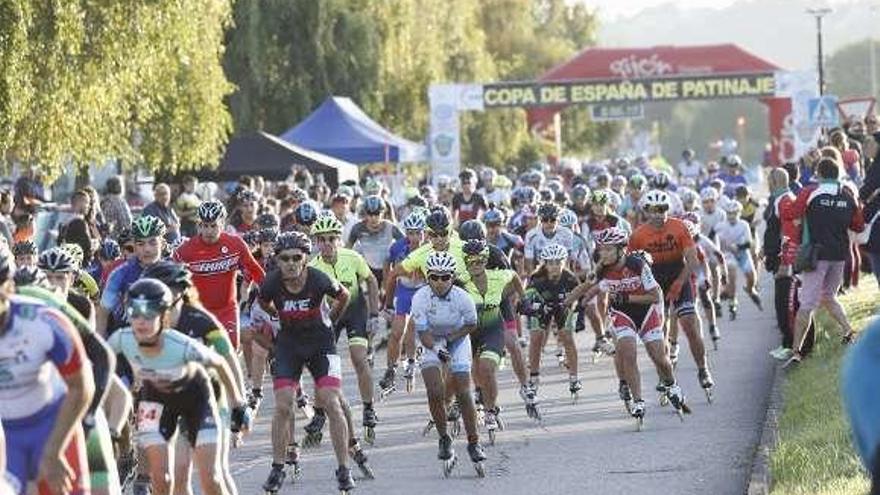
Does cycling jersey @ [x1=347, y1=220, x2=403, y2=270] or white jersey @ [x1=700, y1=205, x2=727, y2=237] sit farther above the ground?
cycling jersey @ [x1=347, y1=220, x2=403, y2=270]

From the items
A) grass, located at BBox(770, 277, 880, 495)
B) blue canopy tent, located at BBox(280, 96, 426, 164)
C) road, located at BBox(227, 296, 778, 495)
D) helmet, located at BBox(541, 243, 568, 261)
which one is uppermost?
blue canopy tent, located at BBox(280, 96, 426, 164)

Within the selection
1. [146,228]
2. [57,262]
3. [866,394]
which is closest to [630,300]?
[146,228]

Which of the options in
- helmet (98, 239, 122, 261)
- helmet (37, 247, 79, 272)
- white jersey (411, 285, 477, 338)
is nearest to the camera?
helmet (37, 247, 79, 272)

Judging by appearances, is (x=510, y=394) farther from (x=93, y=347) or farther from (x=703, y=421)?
(x=93, y=347)

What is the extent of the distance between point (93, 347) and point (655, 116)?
188 meters

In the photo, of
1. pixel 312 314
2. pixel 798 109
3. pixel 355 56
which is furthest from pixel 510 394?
pixel 798 109

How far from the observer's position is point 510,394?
2031 cm

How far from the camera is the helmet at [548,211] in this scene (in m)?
22.1

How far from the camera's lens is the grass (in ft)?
40.7

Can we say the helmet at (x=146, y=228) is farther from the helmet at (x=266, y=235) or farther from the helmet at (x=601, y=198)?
the helmet at (x=601, y=198)

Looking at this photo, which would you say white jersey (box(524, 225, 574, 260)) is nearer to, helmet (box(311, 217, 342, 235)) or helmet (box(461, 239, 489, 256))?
helmet (box(311, 217, 342, 235))

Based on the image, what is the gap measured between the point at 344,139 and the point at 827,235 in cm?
2182

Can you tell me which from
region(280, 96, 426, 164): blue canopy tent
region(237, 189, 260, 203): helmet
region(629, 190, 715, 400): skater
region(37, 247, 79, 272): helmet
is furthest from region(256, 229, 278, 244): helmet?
region(280, 96, 426, 164): blue canopy tent

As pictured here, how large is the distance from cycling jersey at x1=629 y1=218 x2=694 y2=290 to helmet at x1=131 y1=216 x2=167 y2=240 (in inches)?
225
